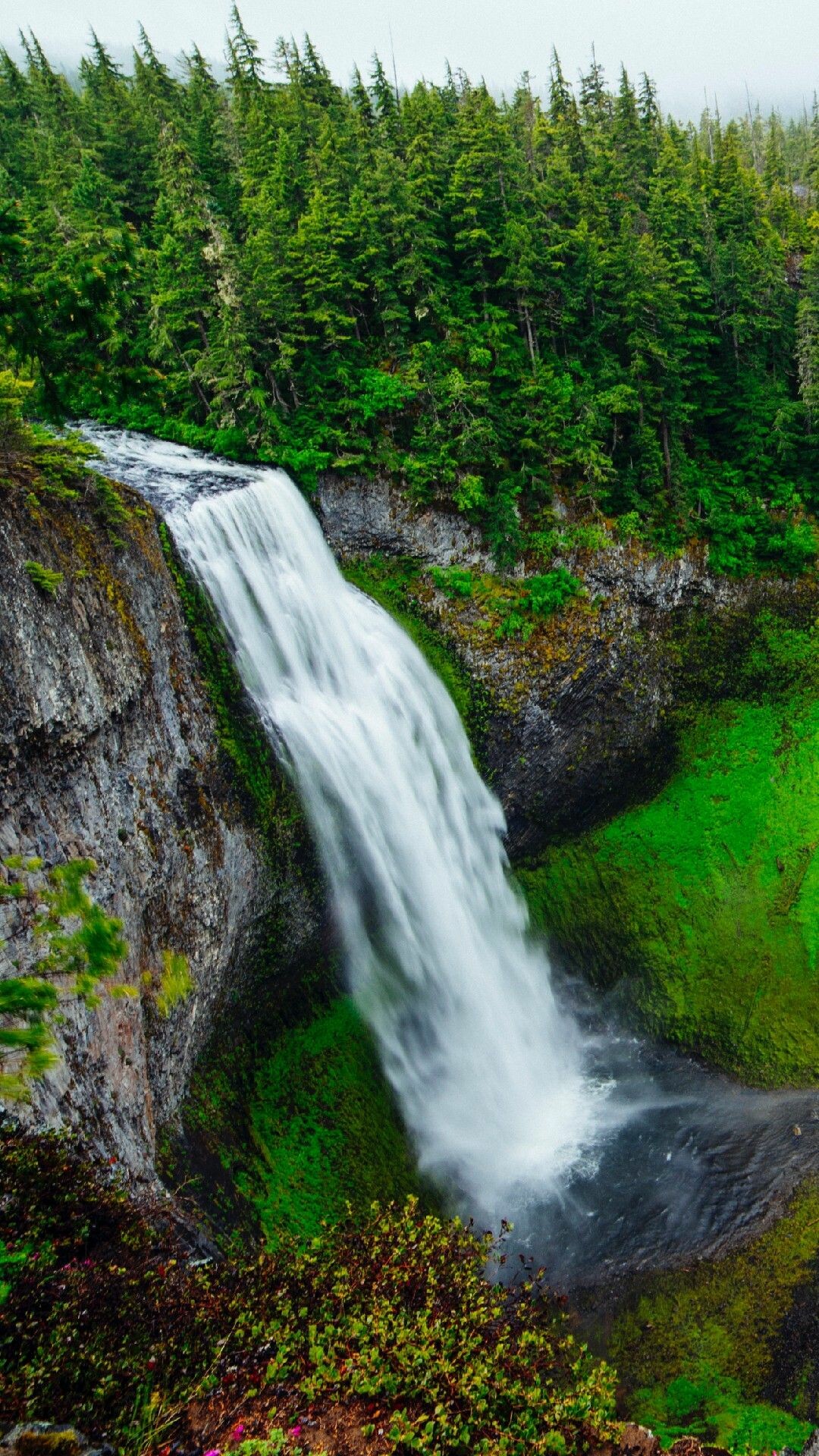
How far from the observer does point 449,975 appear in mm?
16516

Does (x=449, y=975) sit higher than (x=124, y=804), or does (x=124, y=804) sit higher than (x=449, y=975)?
(x=124, y=804)

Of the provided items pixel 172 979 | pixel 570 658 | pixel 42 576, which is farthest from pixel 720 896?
pixel 42 576

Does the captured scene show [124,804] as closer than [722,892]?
Yes

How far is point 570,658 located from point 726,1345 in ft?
45.0

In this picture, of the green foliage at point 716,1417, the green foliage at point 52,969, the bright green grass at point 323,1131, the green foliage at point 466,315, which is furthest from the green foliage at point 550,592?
the green foliage at point 52,969

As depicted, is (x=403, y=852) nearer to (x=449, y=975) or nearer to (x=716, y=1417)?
(x=449, y=975)

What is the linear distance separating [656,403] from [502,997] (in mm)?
16705

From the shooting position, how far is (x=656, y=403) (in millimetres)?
22438

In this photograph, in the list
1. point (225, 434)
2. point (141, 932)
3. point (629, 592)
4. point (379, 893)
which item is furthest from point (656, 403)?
point (141, 932)

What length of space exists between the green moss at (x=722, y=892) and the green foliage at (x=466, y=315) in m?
5.17

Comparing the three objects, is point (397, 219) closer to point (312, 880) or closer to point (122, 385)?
point (312, 880)

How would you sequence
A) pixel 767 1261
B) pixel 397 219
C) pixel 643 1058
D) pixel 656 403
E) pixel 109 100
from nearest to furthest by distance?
pixel 767 1261 → pixel 643 1058 → pixel 397 219 → pixel 656 403 → pixel 109 100

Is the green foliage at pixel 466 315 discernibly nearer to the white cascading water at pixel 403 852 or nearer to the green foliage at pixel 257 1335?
the white cascading water at pixel 403 852

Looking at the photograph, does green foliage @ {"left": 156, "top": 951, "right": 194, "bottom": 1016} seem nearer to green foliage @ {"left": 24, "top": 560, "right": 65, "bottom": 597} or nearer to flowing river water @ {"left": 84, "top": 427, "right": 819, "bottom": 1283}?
flowing river water @ {"left": 84, "top": 427, "right": 819, "bottom": 1283}
